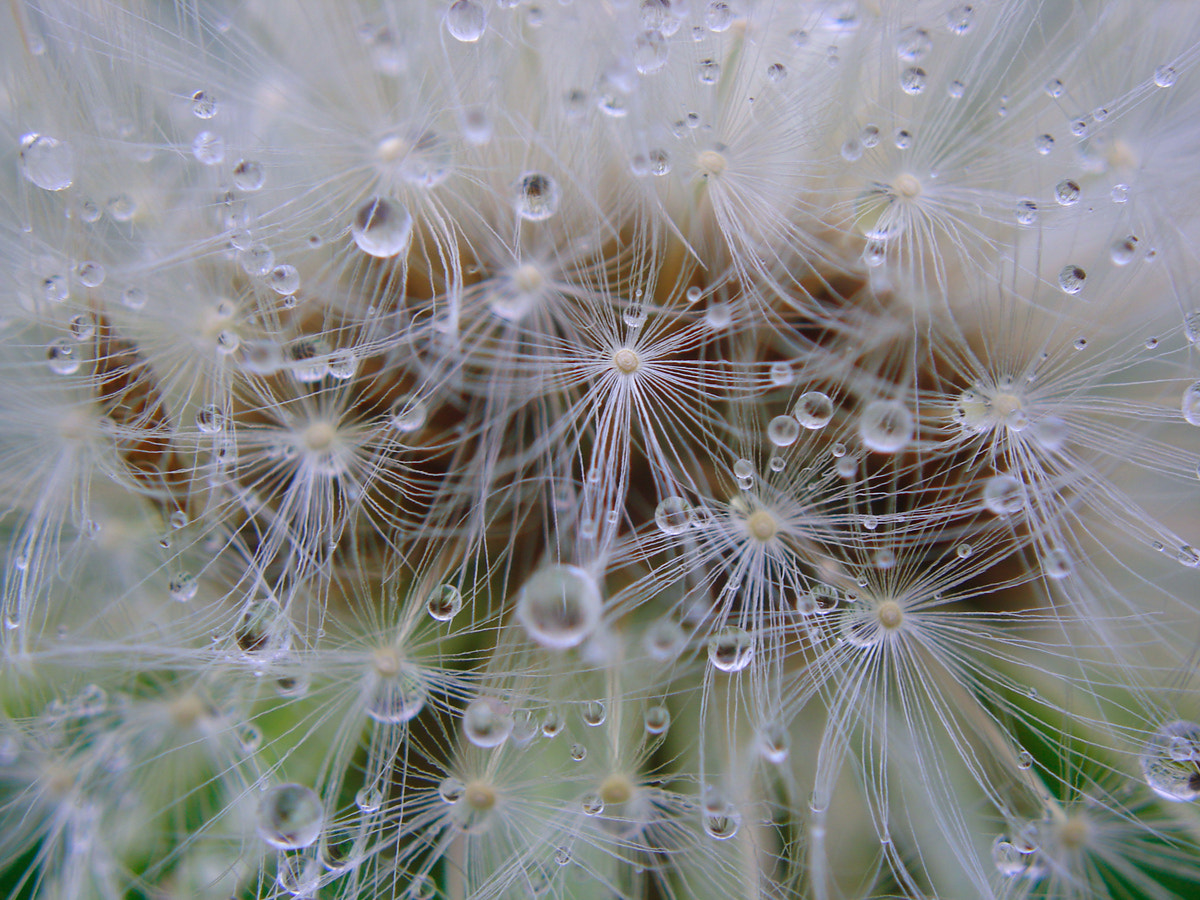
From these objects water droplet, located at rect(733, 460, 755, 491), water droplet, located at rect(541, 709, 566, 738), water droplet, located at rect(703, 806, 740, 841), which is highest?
water droplet, located at rect(733, 460, 755, 491)

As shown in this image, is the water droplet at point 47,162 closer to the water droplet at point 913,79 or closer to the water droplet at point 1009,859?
the water droplet at point 913,79

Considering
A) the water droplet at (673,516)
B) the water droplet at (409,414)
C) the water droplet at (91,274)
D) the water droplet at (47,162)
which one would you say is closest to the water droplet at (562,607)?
the water droplet at (673,516)

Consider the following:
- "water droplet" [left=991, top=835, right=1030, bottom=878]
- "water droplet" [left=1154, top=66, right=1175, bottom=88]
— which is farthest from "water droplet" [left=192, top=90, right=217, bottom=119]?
"water droplet" [left=991, top=835, right=1030, bottom=878]

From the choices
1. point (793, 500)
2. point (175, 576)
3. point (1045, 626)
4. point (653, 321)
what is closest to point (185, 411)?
point (175, 576)

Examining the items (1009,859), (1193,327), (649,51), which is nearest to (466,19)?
(649,51)

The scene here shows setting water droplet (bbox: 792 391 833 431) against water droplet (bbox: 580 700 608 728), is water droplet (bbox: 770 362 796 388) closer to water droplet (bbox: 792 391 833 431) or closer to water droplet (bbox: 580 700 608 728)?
water droplet (bbox: 792 391 833 431)

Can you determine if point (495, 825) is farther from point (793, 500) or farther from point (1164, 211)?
point (1164, 211)
